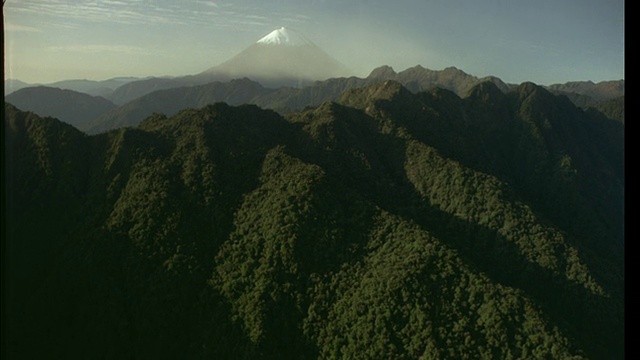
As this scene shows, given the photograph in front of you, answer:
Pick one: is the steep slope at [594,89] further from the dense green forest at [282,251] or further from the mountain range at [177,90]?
the dense green forest at [282,251]

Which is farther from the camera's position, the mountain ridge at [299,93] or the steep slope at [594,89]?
the steep slope at [594,89]

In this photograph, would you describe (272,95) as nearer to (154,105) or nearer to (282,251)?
(154,105)

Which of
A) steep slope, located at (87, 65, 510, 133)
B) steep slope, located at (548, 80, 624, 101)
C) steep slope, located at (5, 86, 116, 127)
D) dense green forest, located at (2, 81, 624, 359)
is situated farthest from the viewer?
steep slope, located at (548, 80, 624, 101)

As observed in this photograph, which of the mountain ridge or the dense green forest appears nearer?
the dense green forest

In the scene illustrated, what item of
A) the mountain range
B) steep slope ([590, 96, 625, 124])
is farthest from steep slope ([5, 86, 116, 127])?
steep slope ([590, 96, 625, 124])

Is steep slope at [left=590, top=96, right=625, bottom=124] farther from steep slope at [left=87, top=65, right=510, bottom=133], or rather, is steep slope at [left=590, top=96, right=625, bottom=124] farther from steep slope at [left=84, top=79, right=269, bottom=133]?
steep slope at [left=84, top=79, right=269, bottom=133]

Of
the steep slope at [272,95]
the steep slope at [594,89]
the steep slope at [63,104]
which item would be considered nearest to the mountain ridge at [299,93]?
the steep slope at [272,95]

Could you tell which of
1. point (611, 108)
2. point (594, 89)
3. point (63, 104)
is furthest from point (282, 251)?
point (594, 89)
